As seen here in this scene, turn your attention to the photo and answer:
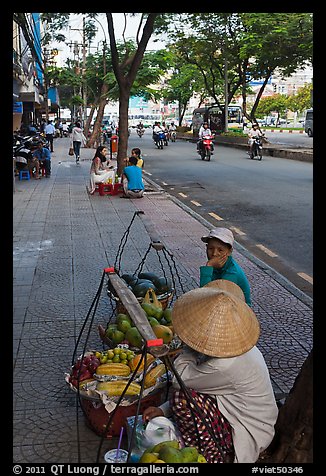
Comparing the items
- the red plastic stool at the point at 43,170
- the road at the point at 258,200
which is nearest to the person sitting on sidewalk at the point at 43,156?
the red plastic stool at the point at 43,170

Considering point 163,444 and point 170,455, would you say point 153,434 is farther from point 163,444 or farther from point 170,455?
point 170,455

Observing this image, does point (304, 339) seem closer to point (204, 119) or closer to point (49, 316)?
point (49, 316)

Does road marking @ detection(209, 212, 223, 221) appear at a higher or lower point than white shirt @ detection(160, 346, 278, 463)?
higher

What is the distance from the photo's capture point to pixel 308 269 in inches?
317

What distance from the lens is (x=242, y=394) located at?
129 inches

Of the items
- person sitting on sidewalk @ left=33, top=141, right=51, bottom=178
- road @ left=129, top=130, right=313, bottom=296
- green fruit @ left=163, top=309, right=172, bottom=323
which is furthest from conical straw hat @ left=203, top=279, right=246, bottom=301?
person sitting on sidewalk @ left=33, top=141, right=51, bottom=178

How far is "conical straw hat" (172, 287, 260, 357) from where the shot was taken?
3191 millimetres

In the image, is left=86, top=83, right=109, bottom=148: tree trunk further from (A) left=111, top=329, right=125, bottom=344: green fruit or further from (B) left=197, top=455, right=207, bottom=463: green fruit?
(B) left=197, top=455, right=207, bottom=463: green fruit

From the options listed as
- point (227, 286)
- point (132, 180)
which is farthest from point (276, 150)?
point (227, 286)

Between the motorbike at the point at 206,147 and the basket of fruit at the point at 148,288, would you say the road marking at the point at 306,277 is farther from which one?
the motorbike at the point at 206,147

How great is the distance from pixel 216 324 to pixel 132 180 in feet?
34.0

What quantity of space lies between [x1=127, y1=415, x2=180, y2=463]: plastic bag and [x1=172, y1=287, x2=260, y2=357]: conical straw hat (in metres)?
0.47

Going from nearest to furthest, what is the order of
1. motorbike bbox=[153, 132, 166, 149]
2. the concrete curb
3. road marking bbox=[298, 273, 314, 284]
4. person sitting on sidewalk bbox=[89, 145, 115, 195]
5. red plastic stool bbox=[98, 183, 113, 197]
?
1. road marking bbox=[298, 273, 314, 284]
2. person sitting on sidewalk bbox=[89, 145, 115, 195]
3. red plastic stool bbox=[98, 183, 113, 197]
4. the concrete curb
5. motorbike bbox=[153, 132, 166, 149]
